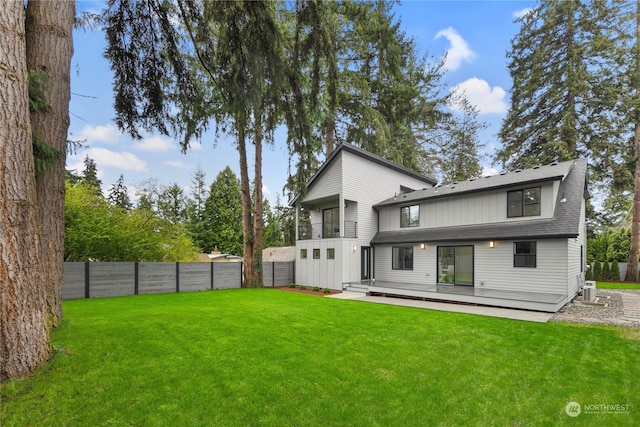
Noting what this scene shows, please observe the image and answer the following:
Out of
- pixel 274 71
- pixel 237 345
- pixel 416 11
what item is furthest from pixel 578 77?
pixel 237 345

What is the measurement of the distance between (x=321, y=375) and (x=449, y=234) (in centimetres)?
956

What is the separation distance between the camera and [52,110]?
14.3 feet

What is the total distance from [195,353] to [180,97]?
16.8 ft

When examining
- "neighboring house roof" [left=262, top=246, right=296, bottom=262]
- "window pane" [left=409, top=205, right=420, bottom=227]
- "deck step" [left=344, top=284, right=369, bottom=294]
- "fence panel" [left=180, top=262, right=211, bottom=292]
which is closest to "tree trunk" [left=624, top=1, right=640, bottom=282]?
"window pane" [left=409, top=205, right=420, bottom=227]

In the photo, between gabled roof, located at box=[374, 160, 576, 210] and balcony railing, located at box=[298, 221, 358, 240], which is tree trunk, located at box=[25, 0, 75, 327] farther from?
gabled roof, located at box=[374, 160, 576, 210]

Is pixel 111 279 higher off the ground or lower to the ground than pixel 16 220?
lower

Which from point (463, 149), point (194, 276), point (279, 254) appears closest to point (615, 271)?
point (463, 149)

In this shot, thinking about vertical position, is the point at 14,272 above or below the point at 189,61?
below

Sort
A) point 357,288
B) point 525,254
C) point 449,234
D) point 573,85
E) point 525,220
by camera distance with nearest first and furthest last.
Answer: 1. point 525,254
2. point 525,220
3. point 449,234
4. point 357,288
5. point 573,85

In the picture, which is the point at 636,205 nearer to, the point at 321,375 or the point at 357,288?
the point at 357,288

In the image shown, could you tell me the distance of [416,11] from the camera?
896 centimetres

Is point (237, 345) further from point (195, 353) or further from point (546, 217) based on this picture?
point (546, 217)

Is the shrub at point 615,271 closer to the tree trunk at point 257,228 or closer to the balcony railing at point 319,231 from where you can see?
the balcony railing at point 319,231

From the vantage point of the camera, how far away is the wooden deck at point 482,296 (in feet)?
26.8
